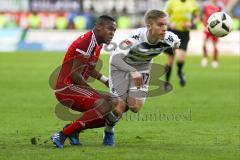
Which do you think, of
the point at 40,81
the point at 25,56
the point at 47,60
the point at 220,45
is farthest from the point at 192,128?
the point at 220,45

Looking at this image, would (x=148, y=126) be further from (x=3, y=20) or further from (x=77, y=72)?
(x=3, y=20)

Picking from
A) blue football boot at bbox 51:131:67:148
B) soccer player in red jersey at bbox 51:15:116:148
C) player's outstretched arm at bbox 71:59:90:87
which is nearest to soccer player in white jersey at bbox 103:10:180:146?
soccer player in red jersey at bbox 51:15:116:148

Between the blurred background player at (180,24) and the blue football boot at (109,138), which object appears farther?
the blurred background player at (180,24)

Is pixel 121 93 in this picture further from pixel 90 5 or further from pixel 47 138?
pixel 90 5

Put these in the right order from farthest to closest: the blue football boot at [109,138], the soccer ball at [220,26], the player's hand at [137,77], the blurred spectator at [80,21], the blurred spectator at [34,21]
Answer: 1. the blurred spectator at [80,21]
2. the blurred spectator at [34,21]
3. the soccer ball at [220,26]
4. the blue football boot at [109,138]
5. the player's hand at [137,77]

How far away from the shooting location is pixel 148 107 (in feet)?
51.9

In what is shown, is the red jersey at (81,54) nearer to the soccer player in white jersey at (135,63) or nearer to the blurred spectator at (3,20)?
the soccer player in white jersey at (135,63)

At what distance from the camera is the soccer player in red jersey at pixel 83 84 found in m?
9.94

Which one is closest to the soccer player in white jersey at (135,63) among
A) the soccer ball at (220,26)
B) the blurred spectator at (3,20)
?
the soccer ball at (220,26)

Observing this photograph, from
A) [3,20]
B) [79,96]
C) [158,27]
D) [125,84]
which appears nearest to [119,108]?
[125,84]

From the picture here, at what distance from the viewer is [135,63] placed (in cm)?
1033

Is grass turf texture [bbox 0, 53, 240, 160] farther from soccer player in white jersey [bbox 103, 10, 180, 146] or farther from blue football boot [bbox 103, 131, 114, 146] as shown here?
soccer player in white jersey [bbox 103, 10, 180, 146]

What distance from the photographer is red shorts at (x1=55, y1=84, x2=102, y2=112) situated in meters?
10.1

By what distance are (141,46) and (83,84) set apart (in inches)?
39.1
